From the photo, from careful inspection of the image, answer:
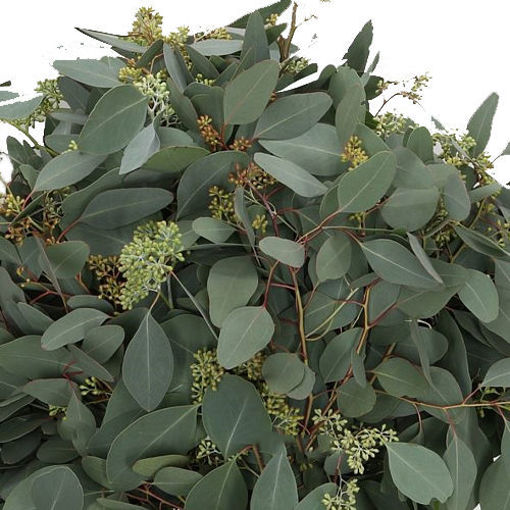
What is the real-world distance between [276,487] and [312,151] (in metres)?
0.31

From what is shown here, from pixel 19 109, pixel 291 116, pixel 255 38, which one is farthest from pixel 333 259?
pixel 19 109

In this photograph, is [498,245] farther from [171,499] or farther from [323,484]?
[171,499]

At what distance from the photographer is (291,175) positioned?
0.83 metres

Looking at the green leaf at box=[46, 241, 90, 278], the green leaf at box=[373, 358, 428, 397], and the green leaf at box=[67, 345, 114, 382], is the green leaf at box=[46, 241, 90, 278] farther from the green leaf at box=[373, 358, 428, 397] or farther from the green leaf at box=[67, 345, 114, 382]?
the green leaf at box=[373, 358, 428, 397]

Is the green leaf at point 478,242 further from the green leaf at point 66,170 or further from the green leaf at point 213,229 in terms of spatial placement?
the green leaf at point 66,170

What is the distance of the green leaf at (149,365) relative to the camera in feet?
2.76

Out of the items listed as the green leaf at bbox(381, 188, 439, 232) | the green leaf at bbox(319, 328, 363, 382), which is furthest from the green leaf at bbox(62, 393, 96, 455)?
the green leaf at bbox(381, 188, 439, 232)

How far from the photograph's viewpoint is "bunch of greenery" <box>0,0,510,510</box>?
835 millimetres

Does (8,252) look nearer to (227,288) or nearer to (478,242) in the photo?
(227,288)

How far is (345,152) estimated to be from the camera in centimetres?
88

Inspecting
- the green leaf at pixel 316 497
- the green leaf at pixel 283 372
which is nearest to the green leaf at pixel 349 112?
the green leaf at pixel 283 372

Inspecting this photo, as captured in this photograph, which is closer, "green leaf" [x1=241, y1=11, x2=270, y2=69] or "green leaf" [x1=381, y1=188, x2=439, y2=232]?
"green leaf" [x1=381, y1=188, x2=439, y2=232]

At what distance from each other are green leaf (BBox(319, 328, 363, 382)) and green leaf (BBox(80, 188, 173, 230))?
0.20 m

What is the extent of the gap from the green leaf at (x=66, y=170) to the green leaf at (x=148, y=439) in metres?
0.23
